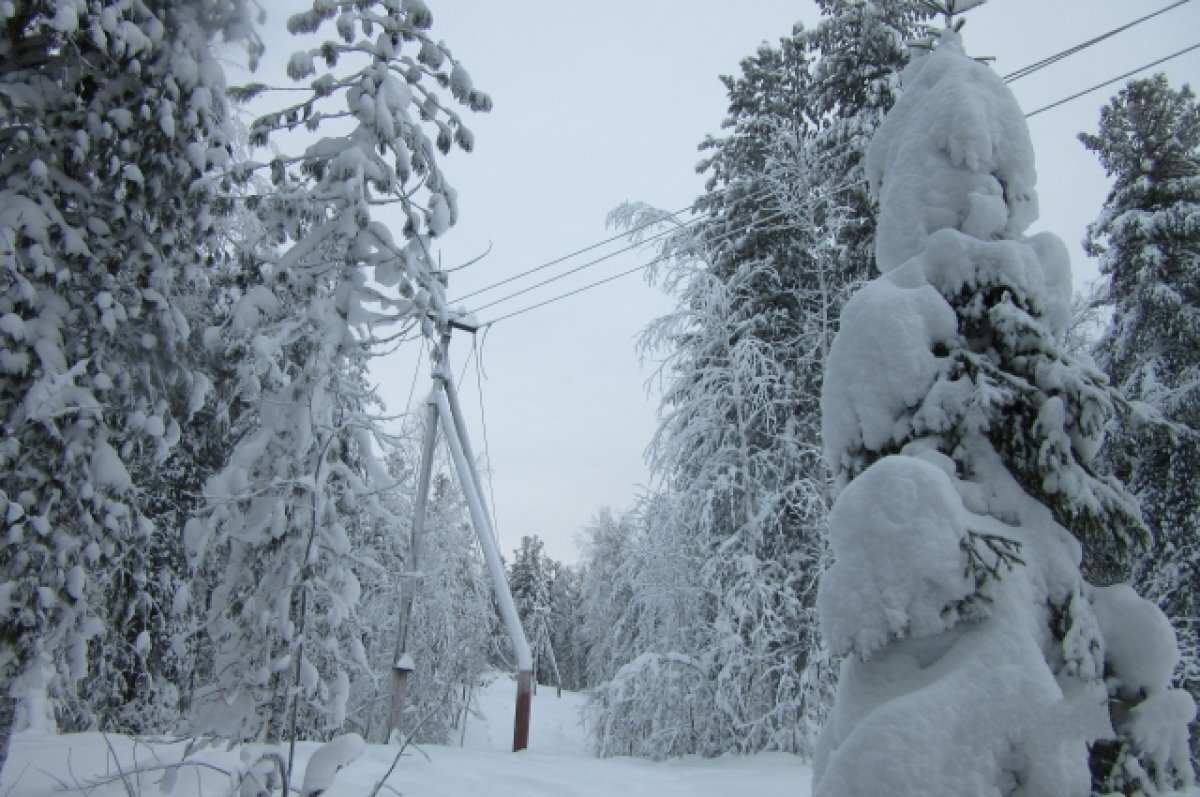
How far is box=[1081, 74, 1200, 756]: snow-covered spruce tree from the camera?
1315 centimetres

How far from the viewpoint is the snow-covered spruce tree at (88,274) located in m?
5.27

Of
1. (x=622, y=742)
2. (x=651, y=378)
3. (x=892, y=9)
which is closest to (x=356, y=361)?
(x=651, y=378)

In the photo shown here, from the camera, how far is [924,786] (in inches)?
112

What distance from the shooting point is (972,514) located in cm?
347

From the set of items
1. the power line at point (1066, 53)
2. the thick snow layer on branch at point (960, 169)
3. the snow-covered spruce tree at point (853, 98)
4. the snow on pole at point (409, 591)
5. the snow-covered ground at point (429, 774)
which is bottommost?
the snow-covered ground at point (429, 774)

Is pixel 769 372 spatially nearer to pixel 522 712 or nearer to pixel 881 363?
pixel 522 712

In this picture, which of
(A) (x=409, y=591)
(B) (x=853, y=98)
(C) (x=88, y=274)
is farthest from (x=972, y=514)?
(B) (x=853, y=98)

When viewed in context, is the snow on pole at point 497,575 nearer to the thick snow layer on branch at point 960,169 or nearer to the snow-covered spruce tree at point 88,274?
the snow-covered spruce tree at point 88,274

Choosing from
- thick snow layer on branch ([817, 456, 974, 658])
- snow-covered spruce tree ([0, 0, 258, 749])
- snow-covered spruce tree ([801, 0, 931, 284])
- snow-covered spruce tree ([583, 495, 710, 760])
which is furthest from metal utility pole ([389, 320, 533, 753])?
snow-covered spruce tree ([801, 0, 931, 284])

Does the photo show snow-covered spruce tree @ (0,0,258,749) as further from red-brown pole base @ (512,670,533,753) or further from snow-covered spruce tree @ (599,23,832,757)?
snow-covered spruce tree @ (599,23,832,757)

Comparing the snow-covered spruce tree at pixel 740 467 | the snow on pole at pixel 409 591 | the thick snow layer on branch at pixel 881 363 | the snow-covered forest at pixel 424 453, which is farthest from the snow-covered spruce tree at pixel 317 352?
the snow-covered spruce tree at pixel 740 467

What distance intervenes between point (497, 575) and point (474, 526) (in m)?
0.88

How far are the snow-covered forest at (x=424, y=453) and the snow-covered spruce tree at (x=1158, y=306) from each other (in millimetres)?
136

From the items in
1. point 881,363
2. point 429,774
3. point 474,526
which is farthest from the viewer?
point 474,526
